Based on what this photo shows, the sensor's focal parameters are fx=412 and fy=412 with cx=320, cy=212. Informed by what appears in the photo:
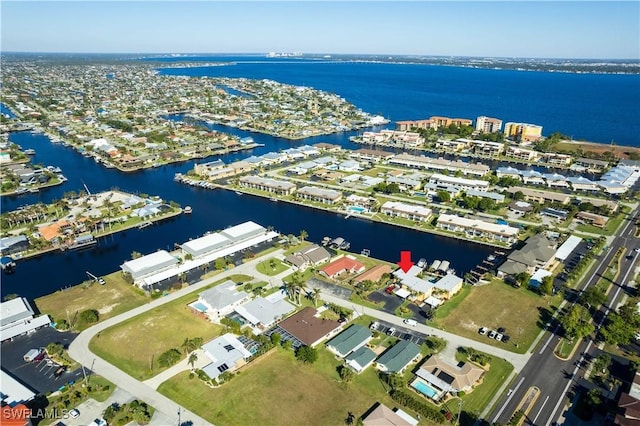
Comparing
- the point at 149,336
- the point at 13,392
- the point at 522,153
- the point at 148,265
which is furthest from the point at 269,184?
the point at 522,153

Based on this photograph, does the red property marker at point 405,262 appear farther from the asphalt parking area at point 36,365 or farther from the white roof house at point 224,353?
the asphalt parking area at point 36,365

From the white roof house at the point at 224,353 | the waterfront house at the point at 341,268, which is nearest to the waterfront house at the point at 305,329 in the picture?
the white roof house at the point at 224,353

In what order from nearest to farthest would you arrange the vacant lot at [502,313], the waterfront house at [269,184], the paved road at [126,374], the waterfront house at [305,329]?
the paved road at [126,374]
the waterfront house at [305,329]
the vacant lot at [502,313]
the waterfront house at [269,184]

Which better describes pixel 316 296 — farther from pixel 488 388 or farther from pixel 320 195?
pixel 320 195

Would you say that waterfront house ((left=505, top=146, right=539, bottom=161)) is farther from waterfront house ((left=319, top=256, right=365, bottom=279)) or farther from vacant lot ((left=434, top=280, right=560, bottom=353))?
waterfront house ((left=319, top=256, right=365, bottom=279))

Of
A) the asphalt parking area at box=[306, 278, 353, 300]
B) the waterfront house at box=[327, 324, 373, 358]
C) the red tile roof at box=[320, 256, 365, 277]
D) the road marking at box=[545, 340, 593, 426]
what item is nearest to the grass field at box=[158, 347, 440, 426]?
the waterfront house at box=[327, 324, 373, 358]

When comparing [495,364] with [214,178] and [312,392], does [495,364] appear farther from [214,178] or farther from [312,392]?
[214,178]
